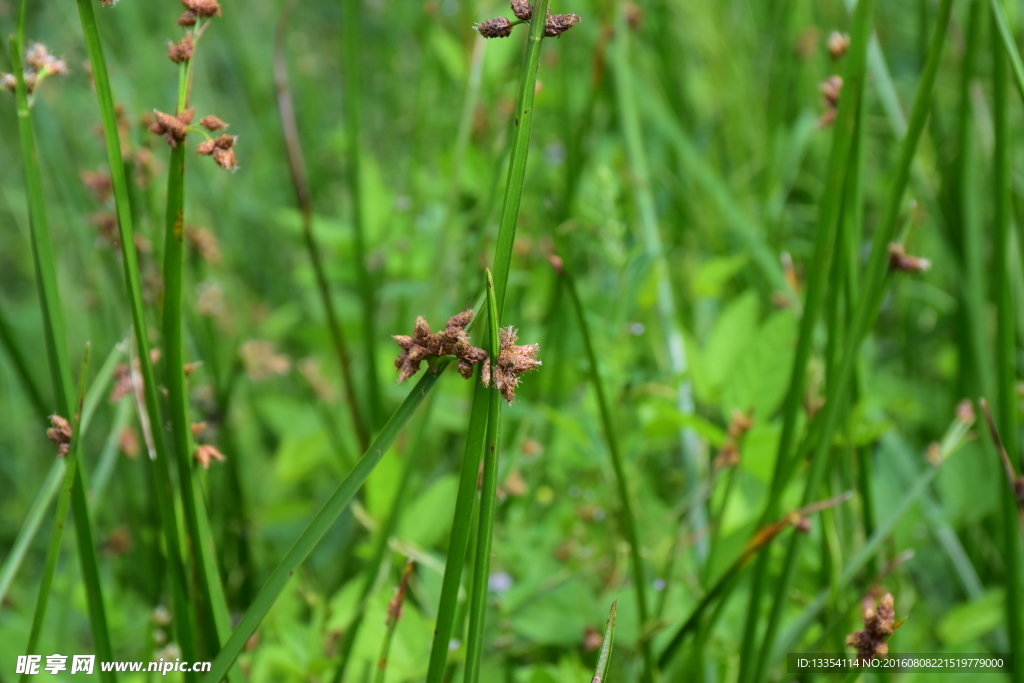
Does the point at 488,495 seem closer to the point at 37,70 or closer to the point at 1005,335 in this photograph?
the point at 37,70

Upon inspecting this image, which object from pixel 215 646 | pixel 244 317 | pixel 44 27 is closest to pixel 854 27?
pixel 215 646

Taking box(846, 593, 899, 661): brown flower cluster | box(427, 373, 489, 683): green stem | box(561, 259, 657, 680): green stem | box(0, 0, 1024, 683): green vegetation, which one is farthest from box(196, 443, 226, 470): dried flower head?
box(846, 593, 899, 661): brown flower cluster

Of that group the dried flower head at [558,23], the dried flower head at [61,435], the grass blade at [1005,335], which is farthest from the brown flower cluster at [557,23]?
the grass blade at [1005,335]

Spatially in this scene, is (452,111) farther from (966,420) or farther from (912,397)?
(966,420)

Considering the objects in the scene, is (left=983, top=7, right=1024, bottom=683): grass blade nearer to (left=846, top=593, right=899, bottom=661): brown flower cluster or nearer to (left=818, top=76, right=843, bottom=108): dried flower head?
(left=818, top=76, right=843, bottom=108): dried flower head

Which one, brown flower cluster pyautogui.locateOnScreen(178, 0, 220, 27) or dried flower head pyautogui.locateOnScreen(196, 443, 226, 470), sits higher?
brown flower cluster pyautogui.locateOnScreen(178, 0, 220, 27)

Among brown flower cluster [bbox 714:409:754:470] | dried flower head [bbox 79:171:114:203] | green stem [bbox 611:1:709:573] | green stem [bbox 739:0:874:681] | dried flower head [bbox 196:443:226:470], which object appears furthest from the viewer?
green stem [bbox 611:1:709:573]

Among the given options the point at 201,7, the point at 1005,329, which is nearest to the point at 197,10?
the point at 201,7
